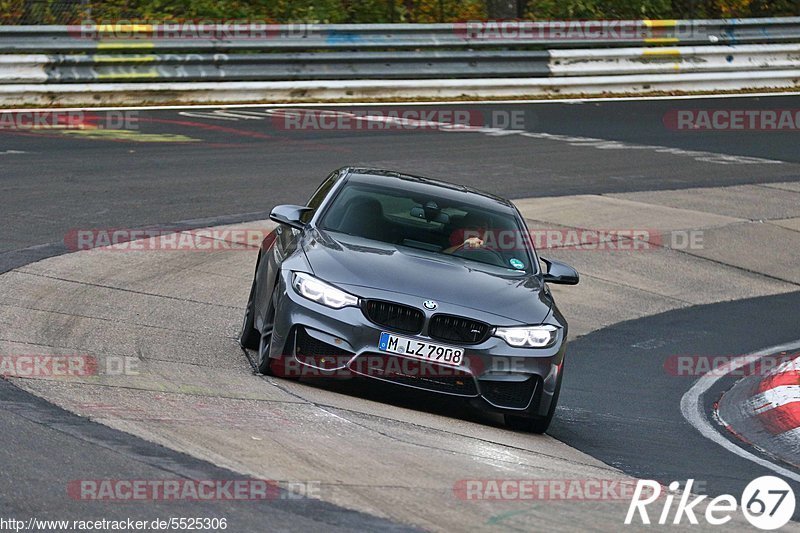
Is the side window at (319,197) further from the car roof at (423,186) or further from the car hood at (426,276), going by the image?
the car hood at (426,276)

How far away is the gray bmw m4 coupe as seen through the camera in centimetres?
832

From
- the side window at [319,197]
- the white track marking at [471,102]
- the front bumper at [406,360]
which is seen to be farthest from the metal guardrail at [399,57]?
the front bumper at [406,360]

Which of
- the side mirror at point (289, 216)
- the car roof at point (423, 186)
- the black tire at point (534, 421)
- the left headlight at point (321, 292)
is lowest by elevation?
the black tire at point (534, 421)

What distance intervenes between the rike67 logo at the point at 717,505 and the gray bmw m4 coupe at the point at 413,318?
128cm

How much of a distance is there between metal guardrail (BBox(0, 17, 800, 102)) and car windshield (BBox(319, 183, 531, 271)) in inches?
504

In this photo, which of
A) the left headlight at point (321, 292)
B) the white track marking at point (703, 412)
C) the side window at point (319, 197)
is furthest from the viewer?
the side window at point (319, 197)

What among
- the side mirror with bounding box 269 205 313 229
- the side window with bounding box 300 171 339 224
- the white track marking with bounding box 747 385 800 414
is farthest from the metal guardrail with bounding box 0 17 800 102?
the white track marking with bounding box 747 385 800 414

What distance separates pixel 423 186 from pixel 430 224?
576 millimetres

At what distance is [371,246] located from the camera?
924cm

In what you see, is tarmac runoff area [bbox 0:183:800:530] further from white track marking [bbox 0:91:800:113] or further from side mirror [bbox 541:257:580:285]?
white track marking [bbox 0:91:800:113]

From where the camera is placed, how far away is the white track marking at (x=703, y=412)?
28.4ft

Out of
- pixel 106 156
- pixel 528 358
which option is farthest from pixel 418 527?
pixel 106 156

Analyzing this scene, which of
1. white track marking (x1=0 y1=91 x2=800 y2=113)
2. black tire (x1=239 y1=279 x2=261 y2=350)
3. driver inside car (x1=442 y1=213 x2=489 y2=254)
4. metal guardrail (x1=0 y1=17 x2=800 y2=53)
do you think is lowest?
black tire (x1=239 y1=279 x2=261 y2=350)

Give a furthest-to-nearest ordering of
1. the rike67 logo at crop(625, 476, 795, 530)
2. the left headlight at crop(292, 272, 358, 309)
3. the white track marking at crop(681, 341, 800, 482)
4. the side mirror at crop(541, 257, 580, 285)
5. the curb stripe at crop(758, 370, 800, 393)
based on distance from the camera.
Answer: the curb stripe at crop(758, 370, 800, 393)
the side mirror at crop(541, 257, 580, 285)
the white track marking at crop(681, 341, 800, 482)
the left headlight at crop(292, 272, 358, 309)
the rike67 logo at crop(625, 476, 795, 530)
